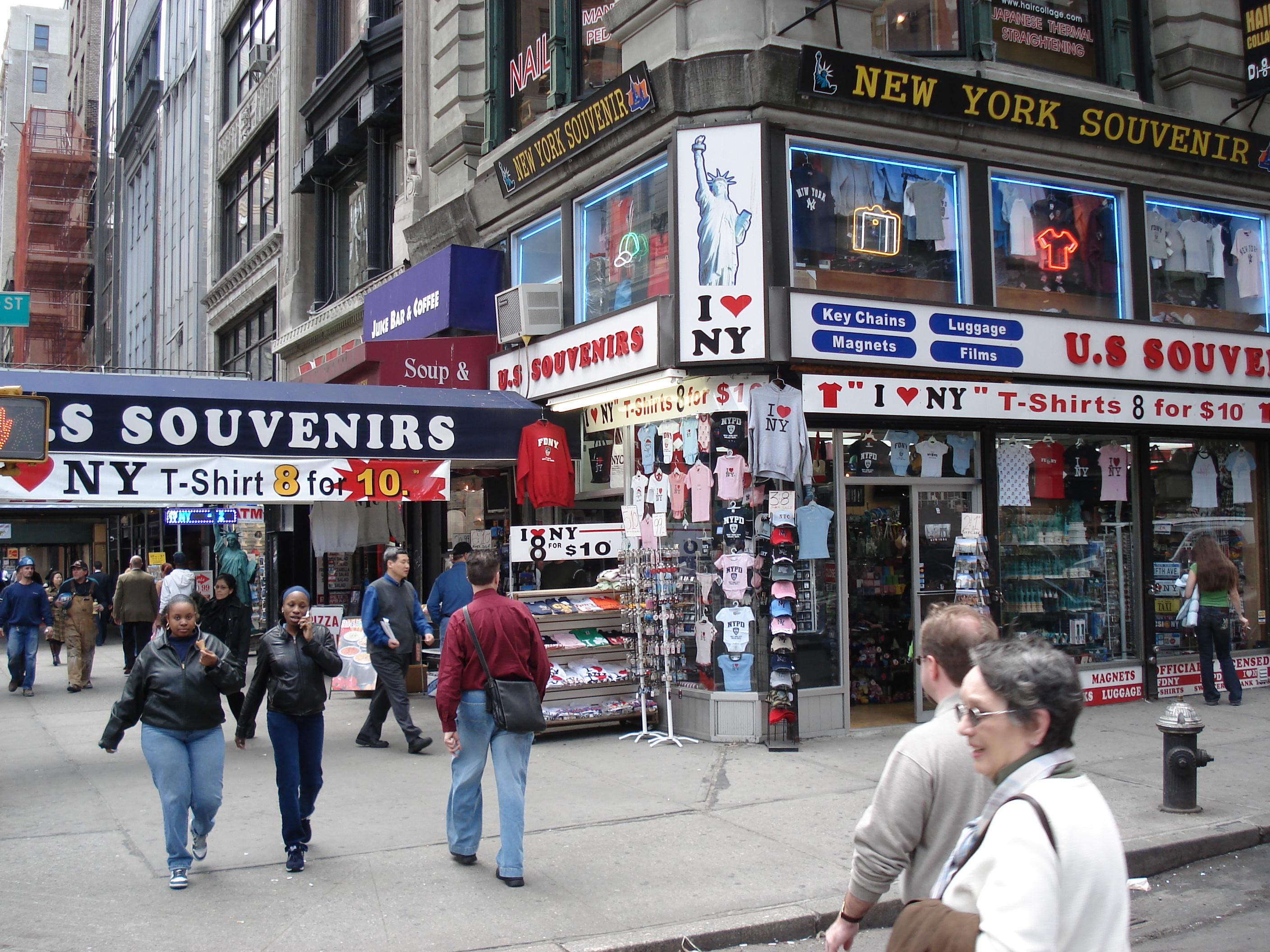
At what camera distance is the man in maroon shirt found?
5961 millimetres

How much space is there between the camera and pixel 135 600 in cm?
1543

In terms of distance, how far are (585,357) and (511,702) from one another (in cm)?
590

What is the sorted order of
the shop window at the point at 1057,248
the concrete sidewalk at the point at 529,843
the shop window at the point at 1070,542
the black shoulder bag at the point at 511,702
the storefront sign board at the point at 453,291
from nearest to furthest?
the concrete sidewalk at the point at 529,843 < the black shoulder bag at the point at 511,702 < the shop window at the point at 1057,248 < the shop window at the point at 1070,542 < the storefront sign board at the point at 453,291

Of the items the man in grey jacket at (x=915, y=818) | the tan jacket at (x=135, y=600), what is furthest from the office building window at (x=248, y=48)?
the man in grey jacket at (x=915, y=818)

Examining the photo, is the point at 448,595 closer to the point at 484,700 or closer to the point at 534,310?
the point at 534,310

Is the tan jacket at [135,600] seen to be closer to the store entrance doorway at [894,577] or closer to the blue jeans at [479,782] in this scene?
the store entrance doorway at [894,577]

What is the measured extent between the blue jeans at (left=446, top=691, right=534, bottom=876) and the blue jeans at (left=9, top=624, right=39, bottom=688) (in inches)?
424

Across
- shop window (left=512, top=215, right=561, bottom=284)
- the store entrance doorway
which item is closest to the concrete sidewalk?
the store entrance doorway

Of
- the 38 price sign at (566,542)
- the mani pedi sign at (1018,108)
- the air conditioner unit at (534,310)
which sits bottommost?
the 38 price sign at (566,542)

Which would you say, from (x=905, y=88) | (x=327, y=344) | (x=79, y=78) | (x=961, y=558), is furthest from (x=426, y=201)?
(x=79, y=78)

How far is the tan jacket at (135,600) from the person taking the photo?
50.6 feet

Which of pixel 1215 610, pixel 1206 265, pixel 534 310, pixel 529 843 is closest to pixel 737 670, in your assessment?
pixel 529 843

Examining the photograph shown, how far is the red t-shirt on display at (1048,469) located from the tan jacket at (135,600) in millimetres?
12218

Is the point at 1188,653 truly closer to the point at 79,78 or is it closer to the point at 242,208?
the point at 242,208
